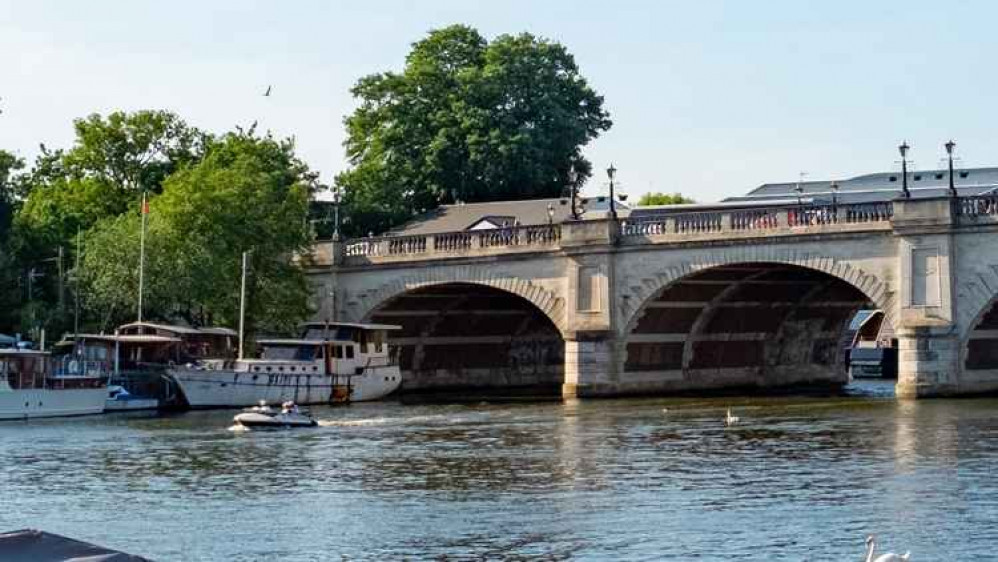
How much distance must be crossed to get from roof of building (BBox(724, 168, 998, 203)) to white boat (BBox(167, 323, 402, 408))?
2936 cm

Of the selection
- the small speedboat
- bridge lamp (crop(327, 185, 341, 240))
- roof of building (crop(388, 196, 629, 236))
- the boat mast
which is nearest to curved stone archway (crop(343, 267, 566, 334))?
bridge lamp (crop(327, 185, 341, 240))

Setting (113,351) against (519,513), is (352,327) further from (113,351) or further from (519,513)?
(519,513)

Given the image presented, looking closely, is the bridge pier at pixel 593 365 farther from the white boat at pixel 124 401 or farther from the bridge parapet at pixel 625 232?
the white boat at pixel 124 401

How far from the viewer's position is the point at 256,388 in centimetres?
8312

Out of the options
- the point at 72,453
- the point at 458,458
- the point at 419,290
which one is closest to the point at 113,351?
the point at 419,290

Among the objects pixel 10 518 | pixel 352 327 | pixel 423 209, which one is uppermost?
pixel 423 209

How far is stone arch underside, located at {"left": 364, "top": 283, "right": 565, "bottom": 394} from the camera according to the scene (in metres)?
Result: 97.4

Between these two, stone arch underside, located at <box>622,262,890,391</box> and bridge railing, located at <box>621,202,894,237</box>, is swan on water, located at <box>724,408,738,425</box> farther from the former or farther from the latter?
bridge railing, located at <box>621,202,894,237</box>

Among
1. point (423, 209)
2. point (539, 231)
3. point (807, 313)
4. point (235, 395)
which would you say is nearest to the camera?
point (235, 395)

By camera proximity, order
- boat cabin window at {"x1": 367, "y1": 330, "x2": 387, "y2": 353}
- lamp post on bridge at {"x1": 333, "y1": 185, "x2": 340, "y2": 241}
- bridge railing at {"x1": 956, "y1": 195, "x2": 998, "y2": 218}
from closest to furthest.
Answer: bridge railing at {"x1": 956, "y1": 195, "x2": 998, "y2": 218} → boat cabin window at {"x1": 367, "y1": 330, "x2": 387, "y2": 353} → lamp post on bridge at {"x1": 333, "y1": 185, "x2": 340, "y2": 241}

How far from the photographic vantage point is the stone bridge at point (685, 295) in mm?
74625

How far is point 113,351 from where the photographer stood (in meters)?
83.9

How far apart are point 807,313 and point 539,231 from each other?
55.4 feet

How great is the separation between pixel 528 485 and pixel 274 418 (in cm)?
2072
